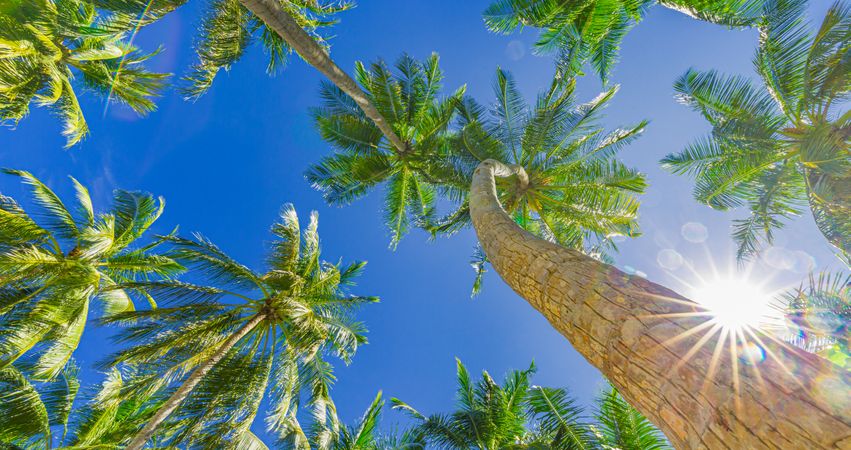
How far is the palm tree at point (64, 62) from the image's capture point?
5902 millimetres

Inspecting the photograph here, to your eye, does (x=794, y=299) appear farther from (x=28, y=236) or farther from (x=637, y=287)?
(x=28, y=236)

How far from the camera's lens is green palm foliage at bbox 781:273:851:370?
11.5 ft

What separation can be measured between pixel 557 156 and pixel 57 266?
1126 cm

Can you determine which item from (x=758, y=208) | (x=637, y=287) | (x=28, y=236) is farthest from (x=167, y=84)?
(x=758, y=208)

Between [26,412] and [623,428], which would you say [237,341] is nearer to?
[26,412]

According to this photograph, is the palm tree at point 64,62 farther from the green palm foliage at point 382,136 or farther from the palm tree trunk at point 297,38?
the green palm foliage at point 382,136

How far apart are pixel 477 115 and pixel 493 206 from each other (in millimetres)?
5027

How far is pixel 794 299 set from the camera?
3.91m

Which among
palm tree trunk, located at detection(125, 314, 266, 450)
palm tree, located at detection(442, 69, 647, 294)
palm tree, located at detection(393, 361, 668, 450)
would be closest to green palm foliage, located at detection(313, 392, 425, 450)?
palm tree, located at detection(393, 361, 668, 450)

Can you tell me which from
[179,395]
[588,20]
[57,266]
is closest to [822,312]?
[588,20]

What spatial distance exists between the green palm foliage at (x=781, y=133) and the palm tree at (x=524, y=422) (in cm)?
536

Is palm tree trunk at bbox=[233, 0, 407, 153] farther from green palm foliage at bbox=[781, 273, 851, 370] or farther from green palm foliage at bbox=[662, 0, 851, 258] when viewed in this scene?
green palm foliage at bbox=[662, 0, 851, 258]

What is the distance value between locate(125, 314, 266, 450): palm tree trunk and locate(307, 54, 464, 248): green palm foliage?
13.1 feet

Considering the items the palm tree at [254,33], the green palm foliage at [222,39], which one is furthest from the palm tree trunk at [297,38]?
the green palm foliage at [222,39]
